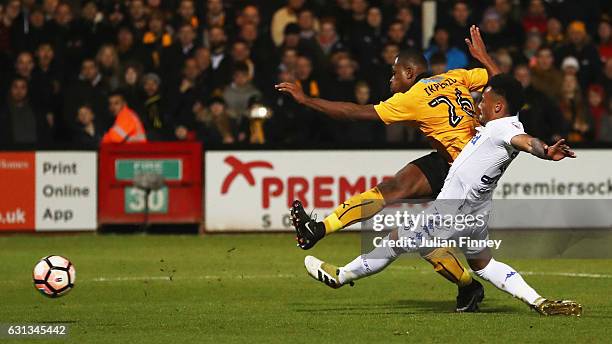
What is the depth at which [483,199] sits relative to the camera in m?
11.0

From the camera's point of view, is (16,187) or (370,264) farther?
(16,187)

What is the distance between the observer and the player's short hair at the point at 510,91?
10.7 m

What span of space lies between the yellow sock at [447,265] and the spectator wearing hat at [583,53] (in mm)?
10720

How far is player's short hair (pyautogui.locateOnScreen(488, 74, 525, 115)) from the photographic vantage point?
35.1 feet

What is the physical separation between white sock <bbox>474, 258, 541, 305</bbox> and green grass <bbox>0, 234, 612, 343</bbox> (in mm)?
196

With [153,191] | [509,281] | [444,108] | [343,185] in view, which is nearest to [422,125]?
[444,108]

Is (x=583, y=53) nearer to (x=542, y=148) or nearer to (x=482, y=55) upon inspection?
(x=482, y=55)

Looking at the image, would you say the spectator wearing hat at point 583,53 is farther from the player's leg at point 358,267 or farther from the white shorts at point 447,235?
the white shorts at point 447,235

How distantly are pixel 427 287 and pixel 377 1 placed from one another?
966cm

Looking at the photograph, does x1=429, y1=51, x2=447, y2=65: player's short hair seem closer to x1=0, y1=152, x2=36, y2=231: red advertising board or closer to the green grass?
the green grass

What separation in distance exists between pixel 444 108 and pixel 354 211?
1.19 m

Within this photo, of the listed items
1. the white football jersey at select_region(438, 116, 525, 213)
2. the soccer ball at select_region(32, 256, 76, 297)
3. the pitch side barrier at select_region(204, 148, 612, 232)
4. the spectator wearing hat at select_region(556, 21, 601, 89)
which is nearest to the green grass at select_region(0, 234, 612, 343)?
the soccer ball at select_region(32, 256, 76, 297)

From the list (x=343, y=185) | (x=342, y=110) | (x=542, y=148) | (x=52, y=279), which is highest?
(x=342, y=110)

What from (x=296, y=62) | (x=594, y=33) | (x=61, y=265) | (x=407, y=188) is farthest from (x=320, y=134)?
(x=61, y=265)
